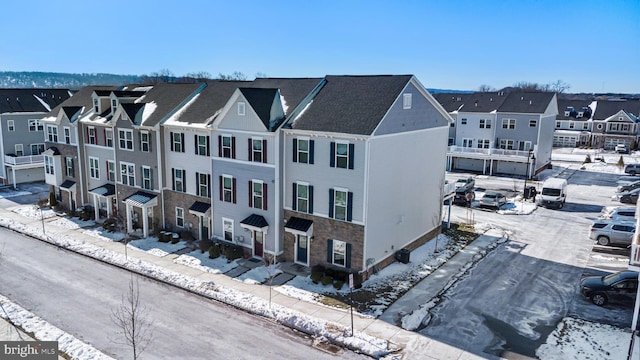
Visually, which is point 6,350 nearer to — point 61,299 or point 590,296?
point 61,299

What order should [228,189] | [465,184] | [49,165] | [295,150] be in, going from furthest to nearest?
[465,184] < [49,165] < [228,189] < [295,150]

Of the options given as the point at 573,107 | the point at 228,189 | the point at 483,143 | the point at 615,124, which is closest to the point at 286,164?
the point at 228,189

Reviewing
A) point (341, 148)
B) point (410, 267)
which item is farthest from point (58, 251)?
→ point (410, 267)

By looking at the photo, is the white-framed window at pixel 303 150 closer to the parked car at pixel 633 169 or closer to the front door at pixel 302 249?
the front door at pixel 302 249

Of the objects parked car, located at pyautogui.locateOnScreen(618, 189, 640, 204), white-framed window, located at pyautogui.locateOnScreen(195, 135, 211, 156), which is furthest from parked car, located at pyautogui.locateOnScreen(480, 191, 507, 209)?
white-framed window, located at pyautogui.locateOnScreen(195, 135, 211, 156)

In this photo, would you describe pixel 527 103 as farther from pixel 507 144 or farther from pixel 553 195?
pixel 553 195

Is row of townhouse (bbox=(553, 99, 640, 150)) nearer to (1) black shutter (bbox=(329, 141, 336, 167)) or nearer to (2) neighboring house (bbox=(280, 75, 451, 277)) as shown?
(2) neighboring house (bbox=(280, 75, 451, 277))
